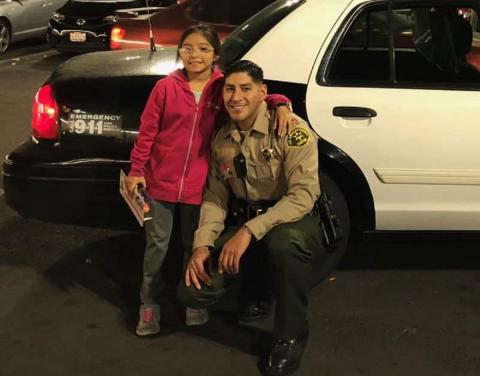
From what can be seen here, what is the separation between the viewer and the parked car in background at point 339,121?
10.8 feet

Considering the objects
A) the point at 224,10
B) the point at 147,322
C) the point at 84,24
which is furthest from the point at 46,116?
the point at 84,24

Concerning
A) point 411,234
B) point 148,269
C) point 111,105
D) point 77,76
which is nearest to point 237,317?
point 148,269

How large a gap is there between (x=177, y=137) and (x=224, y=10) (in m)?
4.34

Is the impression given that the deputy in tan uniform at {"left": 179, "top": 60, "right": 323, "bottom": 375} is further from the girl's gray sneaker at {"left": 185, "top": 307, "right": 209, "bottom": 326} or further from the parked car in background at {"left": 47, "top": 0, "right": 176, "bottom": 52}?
the parked car in background at {"left": 47, "top": 0, "right": 176, "bottom": 52}

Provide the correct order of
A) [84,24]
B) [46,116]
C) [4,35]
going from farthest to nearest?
1. [4,35]
2. [84,24]
3. [46,116]

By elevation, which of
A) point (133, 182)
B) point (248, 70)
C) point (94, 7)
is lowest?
point (94, 7)

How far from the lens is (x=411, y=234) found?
3.56 m

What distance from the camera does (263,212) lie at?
2.95 m

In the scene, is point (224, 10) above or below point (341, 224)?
above

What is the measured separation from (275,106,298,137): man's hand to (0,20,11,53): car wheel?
9.27 m

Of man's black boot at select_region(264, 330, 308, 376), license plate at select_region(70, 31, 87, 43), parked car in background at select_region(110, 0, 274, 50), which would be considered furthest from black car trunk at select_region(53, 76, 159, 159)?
license plate at select_region(70, 31, 87, 43)

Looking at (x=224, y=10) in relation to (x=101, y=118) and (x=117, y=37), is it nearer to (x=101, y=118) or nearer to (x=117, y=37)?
(x=117, y=37)

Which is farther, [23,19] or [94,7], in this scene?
[23,19]

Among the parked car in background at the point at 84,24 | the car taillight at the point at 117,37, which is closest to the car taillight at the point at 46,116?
the car taillight at the point at 117,37
